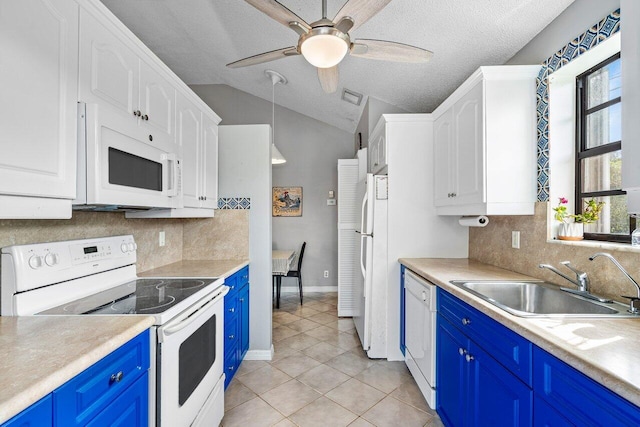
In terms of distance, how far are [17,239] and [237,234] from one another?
1606mm

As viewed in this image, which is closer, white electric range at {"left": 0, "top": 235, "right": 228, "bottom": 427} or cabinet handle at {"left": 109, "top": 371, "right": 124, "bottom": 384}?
cabinet handle at {"left": 109, "top": 371, "right": 124, "bottom": 384}

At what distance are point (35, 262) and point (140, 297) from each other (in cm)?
45

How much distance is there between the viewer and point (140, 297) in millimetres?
1574

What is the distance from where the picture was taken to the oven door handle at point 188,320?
1285 millimetres

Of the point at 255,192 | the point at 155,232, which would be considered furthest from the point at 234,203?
the point at 155,232

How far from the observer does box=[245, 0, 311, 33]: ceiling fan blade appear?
1479mm

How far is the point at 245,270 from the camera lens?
8.89ft

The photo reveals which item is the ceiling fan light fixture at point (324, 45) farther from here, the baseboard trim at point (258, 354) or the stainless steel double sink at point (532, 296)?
the baseboard trim at point (258, 354)

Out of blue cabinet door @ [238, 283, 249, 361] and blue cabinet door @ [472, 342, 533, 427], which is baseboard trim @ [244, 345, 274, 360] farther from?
blue cabinet door @ [472, 342, 533, 427]

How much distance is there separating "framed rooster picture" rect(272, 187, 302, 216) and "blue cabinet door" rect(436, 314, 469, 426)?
11.9 ft

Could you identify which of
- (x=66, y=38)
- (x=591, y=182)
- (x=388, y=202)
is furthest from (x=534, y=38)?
(x=66, y=38)

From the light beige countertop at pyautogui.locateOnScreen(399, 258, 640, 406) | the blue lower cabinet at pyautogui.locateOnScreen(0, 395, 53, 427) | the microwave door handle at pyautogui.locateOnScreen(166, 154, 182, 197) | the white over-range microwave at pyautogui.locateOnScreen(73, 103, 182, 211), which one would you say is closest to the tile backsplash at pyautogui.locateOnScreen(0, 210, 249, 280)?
the white over-range microwave at pyautogui.locateOnScreen(73, 103, 182, 211)

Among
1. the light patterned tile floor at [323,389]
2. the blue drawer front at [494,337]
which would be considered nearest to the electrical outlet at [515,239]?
the blue drawer front at [494,337]

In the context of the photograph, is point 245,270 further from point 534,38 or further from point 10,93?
point 534,38
